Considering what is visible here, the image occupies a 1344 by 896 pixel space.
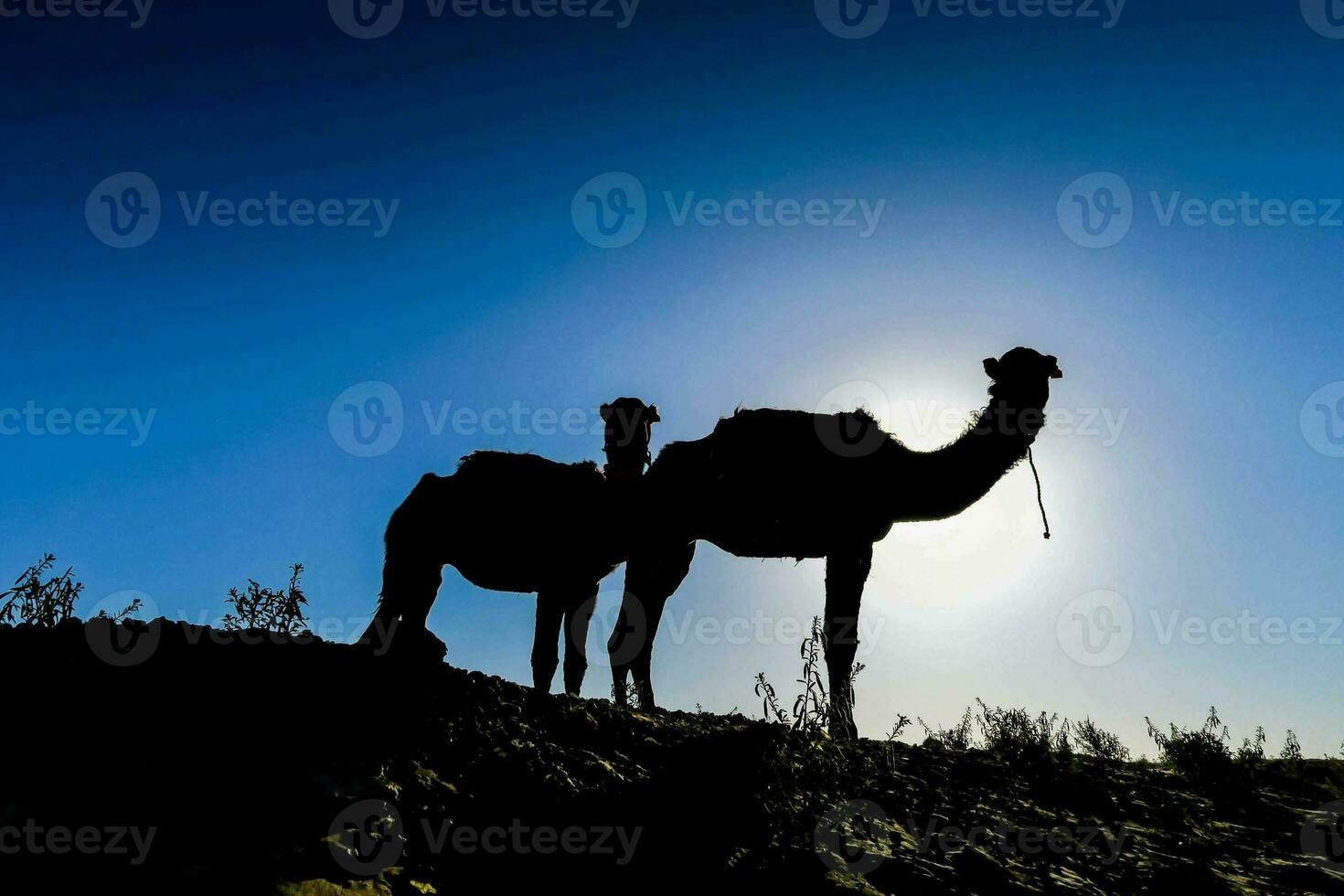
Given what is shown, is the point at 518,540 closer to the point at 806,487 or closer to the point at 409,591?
the point at 409,591

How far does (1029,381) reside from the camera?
34.1 feet

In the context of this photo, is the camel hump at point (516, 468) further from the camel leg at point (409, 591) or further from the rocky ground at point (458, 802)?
the rocky ground at point (458, 802)

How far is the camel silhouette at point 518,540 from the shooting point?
9406mm

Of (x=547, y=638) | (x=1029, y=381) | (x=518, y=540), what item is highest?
(x=1029, y=381)

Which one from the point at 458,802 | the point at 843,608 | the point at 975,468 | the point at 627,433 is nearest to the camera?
the point at 458,802

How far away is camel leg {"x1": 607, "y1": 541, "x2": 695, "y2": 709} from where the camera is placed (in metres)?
10.8

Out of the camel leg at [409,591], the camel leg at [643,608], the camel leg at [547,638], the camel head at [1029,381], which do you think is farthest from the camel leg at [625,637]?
the camel head at [1029,381]

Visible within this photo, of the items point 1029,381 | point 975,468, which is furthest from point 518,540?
point 1029,381

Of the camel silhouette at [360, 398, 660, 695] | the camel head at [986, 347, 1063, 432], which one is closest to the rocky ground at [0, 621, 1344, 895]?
the camel silhouette at [360, 398, 660, 695]

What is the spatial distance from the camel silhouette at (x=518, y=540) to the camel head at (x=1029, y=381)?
17.9ft

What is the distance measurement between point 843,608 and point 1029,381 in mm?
4032

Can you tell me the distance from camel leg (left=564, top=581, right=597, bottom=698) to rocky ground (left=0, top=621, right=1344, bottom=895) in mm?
4244

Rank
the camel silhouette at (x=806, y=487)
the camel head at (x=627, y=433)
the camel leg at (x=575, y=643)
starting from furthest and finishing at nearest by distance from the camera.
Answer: the camel head at (x=627, y=433), the camel silhouette at (x=806, y=487), the camel leg at (x=575, y=643)

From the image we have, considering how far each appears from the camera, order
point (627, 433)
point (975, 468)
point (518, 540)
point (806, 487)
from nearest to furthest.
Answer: point (518, 540) < point (975, 468) < point (806, 487) < point (627, 433)
